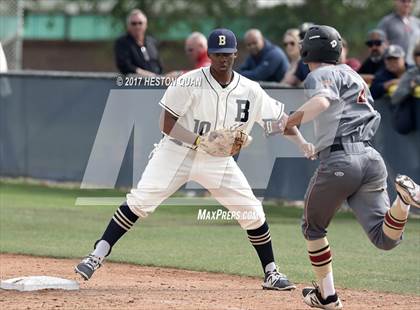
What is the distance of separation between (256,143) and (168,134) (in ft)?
20.3

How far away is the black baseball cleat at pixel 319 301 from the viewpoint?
25.3 ft

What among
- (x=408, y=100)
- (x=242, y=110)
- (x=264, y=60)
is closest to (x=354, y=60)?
(x=264, y=60)

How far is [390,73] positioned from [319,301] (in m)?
6.89

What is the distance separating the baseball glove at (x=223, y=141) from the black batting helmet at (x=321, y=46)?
1.11m

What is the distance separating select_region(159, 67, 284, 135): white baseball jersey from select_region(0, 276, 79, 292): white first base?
1599 millimetres

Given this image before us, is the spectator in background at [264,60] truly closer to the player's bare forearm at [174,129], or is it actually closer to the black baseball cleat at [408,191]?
the player's bare forearm at [174,129]

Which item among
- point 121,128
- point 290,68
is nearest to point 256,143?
point 290,68

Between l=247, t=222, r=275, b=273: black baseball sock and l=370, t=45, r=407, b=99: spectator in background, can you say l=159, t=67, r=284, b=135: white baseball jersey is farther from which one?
l=370, t=45, r=407, b=99: spectator in background

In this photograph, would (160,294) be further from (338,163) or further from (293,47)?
(293,47)

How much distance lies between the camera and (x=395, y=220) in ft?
24.3

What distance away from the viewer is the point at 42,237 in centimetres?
1196

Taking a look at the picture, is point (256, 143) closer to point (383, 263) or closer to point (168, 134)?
point (383, 263)

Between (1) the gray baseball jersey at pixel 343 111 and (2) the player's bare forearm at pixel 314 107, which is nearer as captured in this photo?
(2) the player's bare forearm at pixel 314 107

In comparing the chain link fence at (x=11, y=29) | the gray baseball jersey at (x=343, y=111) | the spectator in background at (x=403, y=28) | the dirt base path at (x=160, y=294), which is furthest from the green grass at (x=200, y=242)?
the chain link fence at (x=11, y=29)
